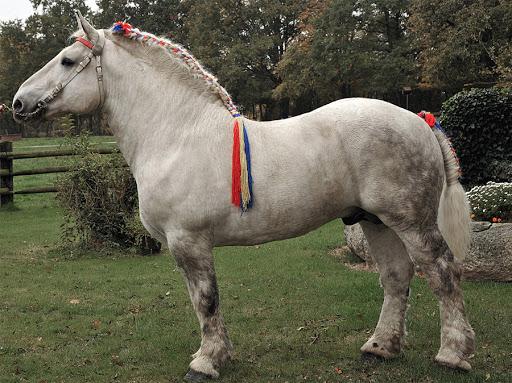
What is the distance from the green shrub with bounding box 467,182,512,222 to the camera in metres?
6.61

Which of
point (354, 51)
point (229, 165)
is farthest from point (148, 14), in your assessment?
point (229, 165)

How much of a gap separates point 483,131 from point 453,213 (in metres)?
6.10

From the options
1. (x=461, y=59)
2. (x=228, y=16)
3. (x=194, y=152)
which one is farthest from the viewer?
(x=228, y=16)

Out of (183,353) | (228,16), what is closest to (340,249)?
(183,353)

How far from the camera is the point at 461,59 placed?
2383 cm

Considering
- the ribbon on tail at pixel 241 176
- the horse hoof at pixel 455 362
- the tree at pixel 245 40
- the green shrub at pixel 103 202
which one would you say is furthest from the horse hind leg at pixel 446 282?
the tree at pixel 245 40

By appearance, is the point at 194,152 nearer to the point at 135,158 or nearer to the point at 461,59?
the point at 135,158

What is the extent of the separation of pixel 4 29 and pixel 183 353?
140 feet

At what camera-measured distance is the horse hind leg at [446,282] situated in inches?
146

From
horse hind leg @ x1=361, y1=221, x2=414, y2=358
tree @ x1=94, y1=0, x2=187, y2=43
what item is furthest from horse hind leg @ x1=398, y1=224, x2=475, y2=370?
tree @ x1=94, y1=0, x2=187, y2=43

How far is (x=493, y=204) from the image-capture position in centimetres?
674

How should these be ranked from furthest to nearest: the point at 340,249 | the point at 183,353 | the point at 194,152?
the point at 340,249, the point at 183,353, the point at 194,152

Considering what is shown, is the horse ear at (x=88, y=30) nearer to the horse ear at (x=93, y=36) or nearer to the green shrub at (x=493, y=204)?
the horse ear at (x=93, y=36)

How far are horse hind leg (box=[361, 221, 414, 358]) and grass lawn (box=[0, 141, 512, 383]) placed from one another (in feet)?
0.45
